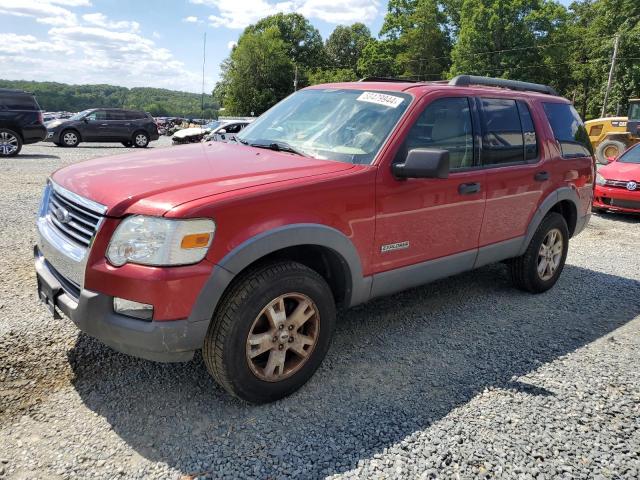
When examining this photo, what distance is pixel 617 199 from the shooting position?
30.0 ft

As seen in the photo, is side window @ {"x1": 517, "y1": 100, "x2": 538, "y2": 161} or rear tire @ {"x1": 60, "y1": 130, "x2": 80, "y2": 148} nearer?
side window @ {"x1": 517, "y1": 100, "x2": 538, "y2": 161}

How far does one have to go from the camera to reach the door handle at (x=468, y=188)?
3.82 metres

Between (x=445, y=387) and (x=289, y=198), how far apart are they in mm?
1540

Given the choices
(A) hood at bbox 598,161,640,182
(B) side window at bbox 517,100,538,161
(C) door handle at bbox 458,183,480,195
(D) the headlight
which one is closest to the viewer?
(D) the headlight

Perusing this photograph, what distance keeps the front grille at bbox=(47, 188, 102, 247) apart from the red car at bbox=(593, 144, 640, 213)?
9.03 metres

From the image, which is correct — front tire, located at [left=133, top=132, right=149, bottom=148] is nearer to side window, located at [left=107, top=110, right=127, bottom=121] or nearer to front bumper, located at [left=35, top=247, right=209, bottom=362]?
side window, located at [left=107, top=110, right=127, bottom=121]

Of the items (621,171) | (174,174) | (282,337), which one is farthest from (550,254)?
(621,171)

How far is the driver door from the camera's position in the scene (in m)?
3.38

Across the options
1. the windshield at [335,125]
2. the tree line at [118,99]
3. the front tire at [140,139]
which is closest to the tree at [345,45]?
the tree line at [118,99]

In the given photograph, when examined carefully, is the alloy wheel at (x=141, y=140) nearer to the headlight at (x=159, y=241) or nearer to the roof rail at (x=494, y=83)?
the roof rail at (x=494, y=83)

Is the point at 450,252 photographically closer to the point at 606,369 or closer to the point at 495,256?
the point at 495,256

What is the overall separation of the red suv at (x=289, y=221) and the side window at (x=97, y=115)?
19.1 m

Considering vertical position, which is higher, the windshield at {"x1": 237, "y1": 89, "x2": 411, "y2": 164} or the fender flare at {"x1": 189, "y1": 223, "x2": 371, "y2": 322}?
the windshield at {"x1": 237, "y1": 89, "x2": 411, "y2": 164}

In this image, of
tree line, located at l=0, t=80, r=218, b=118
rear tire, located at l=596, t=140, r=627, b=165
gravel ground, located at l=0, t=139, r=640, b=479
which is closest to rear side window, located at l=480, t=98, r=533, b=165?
gravel ground, located at l=0, t=139, r=640, b=479
